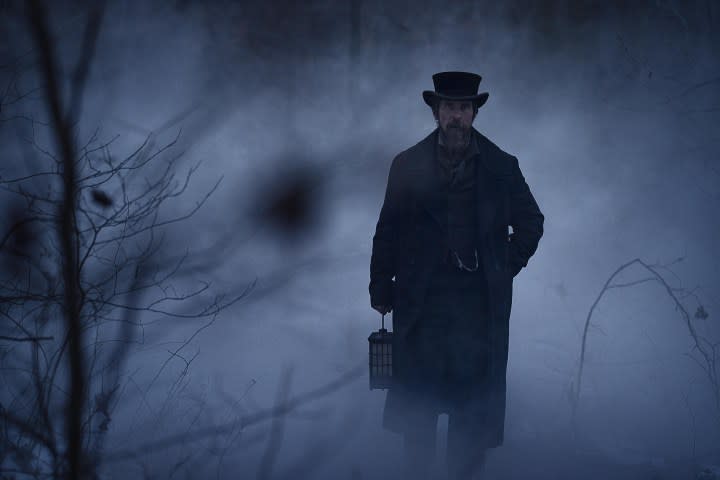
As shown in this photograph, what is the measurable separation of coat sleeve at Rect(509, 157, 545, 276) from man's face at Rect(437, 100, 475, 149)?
0.35 m

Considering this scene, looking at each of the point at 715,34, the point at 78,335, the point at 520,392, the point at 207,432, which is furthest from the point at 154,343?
the point at 715,34

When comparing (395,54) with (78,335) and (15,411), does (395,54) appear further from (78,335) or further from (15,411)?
(15,411)

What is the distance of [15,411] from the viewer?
285 cm

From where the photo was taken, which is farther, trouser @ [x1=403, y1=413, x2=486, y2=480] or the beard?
trouser @ [x1=403, y1=413, x2=486, y2=480]

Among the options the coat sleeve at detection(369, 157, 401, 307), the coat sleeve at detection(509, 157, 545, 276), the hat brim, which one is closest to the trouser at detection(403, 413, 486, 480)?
the coat sleeve at detection(369, 157, 401, 307)

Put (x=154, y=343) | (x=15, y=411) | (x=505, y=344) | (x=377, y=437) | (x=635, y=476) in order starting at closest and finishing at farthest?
(x=15, y=411) < (x=505, y=344) < (x=635, y=476) < (x=377, y=437) < (x=154, y=343)

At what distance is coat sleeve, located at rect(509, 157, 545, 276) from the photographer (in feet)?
10.1

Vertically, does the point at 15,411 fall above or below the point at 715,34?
below

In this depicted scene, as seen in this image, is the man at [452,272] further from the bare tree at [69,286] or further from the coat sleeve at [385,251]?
the bare tree at [69,286]

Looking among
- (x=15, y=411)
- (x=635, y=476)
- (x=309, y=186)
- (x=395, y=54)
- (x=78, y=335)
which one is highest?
(x=395, y=54)

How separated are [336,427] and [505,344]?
1334mm

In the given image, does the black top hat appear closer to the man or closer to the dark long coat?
the man

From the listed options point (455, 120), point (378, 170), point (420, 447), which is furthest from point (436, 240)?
point (378, 170)

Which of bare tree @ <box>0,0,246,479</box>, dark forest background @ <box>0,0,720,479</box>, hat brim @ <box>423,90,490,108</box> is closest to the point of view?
bare tree @ <box>0,0,246,479</box>
